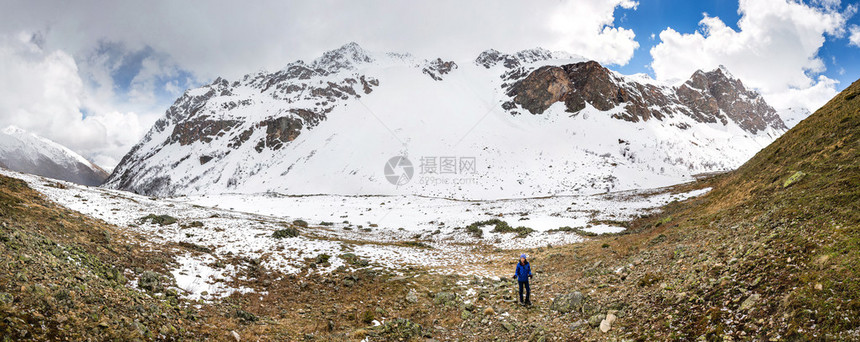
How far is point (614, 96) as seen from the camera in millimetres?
102500

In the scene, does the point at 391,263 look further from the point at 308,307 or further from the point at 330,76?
the point at 330,76

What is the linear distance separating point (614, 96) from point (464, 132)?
2081 inches

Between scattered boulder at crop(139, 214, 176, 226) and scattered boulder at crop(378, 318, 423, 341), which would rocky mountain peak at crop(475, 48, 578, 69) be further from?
scattered boulder at crop(378, 318, 423, 341)

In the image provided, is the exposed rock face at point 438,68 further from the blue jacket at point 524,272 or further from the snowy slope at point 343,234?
the blue jacket at point 524,272

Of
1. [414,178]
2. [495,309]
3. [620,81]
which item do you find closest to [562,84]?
[620,81]

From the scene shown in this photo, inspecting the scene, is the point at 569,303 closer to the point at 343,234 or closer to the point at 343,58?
the point at 343,234

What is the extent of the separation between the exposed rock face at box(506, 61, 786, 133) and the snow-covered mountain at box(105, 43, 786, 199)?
0.53 meters

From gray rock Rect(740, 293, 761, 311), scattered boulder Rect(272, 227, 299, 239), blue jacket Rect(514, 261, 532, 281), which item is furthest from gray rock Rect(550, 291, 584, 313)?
scattered boulder Rect(272, 227, 299, 239)

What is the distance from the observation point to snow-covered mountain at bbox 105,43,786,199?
76.8 meters

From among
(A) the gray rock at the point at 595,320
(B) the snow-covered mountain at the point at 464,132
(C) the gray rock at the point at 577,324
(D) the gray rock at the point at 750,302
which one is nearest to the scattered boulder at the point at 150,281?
(C) the gray rock at the point at 577,324

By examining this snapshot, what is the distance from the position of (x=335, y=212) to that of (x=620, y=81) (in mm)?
114120

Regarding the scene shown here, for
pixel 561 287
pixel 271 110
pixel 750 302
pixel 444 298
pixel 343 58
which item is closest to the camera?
pixel 750 302

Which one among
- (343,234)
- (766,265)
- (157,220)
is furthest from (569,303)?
(157,220)

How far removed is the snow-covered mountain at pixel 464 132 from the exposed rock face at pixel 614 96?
53cm
